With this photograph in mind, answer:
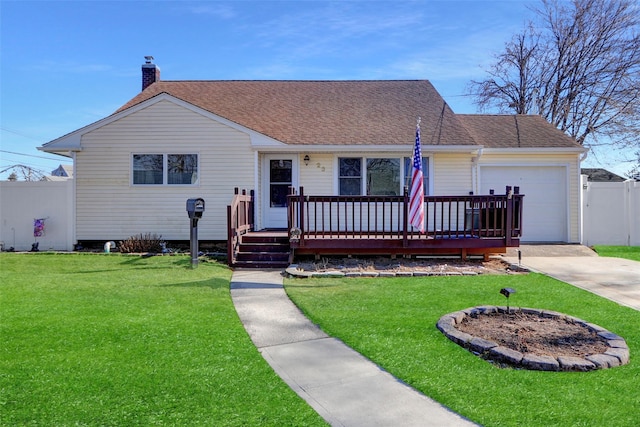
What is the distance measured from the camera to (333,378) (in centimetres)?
372

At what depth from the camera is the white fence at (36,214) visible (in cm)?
1192

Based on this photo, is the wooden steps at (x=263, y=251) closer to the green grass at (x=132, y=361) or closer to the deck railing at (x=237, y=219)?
the deck railing at (x=237, y=219)

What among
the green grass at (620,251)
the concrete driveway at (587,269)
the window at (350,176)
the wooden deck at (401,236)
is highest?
the window at (350,176)

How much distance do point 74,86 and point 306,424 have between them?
83.5 ft

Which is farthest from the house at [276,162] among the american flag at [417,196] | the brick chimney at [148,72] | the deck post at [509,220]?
the american flag at [417,196]

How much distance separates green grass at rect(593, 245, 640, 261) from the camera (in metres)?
11.1

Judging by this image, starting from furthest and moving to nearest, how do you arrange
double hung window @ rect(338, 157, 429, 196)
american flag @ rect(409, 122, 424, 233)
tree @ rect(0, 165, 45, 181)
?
tree @ rect(0, 165, 45, 181), double hung window @ rect(338, 157, 429, 196), american flag @ rect(409, 122, 424, 233)

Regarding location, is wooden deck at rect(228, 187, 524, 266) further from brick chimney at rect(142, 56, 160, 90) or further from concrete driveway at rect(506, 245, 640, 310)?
brick chimney at rect(142, 56, 160, 90)

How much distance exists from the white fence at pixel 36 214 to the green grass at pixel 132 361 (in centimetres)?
514

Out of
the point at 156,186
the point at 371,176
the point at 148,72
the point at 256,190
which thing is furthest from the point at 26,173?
the point at 371,176

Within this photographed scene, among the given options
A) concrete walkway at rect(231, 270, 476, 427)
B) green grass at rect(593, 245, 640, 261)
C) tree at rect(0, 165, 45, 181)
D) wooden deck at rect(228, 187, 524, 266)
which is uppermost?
tree at rect(0, 165, 45, 181)

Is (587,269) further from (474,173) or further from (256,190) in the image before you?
(256,190)

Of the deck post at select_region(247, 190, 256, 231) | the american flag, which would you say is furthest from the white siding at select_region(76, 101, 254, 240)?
the american flag

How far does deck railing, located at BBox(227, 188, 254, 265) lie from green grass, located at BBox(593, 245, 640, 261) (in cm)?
938
